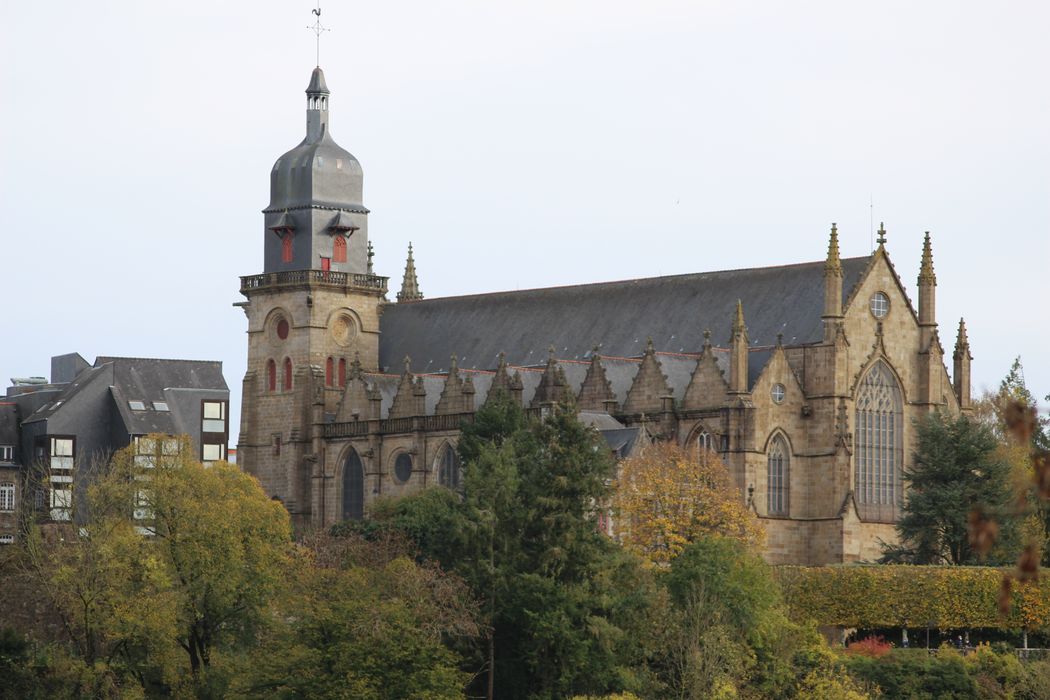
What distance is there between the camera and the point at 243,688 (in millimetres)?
52781

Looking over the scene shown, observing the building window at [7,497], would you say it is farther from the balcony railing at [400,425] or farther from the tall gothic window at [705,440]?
the tall gothic window at [705,440]

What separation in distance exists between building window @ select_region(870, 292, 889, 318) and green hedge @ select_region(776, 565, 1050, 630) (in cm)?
1717

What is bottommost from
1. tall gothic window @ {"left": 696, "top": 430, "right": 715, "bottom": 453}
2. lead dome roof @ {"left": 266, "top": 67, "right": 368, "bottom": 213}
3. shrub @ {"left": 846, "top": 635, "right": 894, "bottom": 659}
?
shrub @ {"left": 846, "top": 635, "right": 894, "bottom": 659}

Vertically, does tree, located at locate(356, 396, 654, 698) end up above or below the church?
below

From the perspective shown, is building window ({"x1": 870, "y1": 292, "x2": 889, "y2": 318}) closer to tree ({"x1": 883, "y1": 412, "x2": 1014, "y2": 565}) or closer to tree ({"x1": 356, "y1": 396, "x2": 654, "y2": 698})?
tree ({"x1": 883, "y1": 412, "x2": 1014, "y2": 565})

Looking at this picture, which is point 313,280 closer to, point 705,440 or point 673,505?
point 705,440

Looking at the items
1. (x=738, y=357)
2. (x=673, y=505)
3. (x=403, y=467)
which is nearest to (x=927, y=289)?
(x=738, y=357)

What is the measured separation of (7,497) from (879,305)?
41.9m

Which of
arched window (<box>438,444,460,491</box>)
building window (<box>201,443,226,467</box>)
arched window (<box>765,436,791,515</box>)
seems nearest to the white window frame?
building window (<box>201,443,226,467</box>)

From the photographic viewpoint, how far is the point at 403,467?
301ft

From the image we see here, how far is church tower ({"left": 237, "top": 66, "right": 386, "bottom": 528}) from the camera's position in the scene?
98688 millimetres

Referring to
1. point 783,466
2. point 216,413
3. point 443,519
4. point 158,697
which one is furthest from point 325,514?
point 158,697

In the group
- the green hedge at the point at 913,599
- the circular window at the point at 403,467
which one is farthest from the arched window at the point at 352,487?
the green hedge at the point at 913,599

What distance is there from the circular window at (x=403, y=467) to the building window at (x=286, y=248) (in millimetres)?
14641
